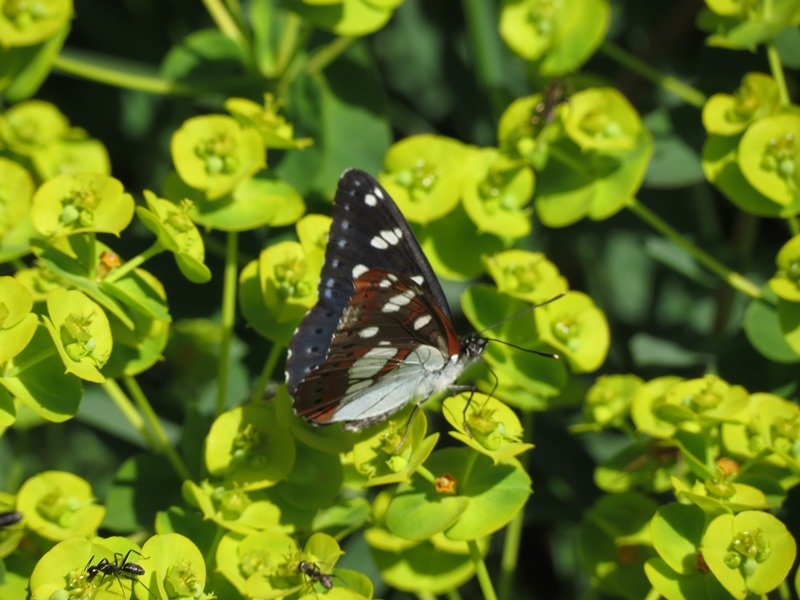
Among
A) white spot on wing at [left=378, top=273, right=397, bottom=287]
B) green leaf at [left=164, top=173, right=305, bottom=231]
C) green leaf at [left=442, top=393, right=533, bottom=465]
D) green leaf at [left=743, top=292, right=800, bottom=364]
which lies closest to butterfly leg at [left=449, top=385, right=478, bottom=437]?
green leaf at [left=442, top=393, right=533, bottom=465]

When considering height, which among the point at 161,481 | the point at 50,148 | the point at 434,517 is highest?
the point at 50,148

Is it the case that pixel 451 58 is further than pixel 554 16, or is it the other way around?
pixel 451 58

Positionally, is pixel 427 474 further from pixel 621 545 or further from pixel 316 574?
pixel 621 545

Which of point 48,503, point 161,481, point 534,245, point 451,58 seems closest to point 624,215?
point 534,245

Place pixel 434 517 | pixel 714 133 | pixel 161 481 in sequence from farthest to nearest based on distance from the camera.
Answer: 1. pixel 714 133
2. pixel 161 481
3. pixel 434 517

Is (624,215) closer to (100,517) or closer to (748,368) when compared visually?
(748,368)

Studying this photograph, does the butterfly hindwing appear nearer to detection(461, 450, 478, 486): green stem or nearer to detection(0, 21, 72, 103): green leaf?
detection(461, 450, 478, 486): green stem

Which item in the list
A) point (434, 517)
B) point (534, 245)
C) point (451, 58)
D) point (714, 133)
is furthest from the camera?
point (451, 58)

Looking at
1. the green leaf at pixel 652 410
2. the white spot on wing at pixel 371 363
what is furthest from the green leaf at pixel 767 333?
the white spot on wing at pixel 371 363

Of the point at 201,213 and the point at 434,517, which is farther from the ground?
the point at 201,213
